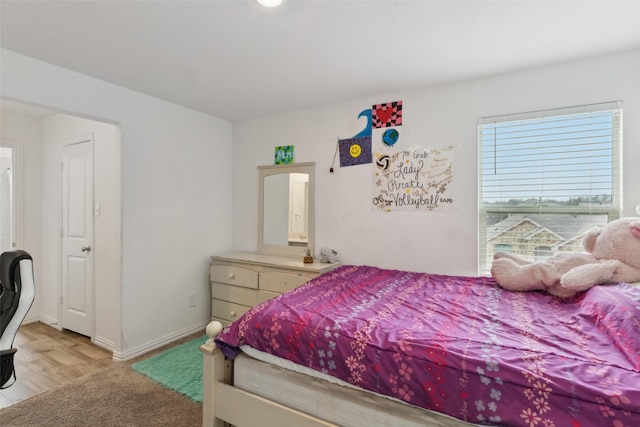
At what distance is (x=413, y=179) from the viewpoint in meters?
2.65

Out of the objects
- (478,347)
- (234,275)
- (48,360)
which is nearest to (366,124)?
(234,275)

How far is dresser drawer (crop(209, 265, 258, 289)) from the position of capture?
116 inches

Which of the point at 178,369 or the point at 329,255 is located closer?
the point at 178,369

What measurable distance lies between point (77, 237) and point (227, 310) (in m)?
1.69

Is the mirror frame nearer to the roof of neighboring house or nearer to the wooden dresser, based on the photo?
the wooden dresser

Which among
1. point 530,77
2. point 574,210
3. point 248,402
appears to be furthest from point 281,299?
point 530,77

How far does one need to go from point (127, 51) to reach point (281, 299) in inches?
73.8

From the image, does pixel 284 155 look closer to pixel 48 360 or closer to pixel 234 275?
pixel 234 275

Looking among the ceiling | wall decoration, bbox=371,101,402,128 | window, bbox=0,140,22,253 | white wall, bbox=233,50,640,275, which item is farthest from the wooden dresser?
window, bbox=0,140,22,253

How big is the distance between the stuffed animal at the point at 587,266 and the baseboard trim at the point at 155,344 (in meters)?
2.84

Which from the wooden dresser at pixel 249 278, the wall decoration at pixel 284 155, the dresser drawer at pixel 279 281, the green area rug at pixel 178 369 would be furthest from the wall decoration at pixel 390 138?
the green area rug at pixel 178 369

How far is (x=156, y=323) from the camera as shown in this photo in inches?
112

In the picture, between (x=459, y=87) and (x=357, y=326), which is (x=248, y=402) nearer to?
(x=357, y=326)

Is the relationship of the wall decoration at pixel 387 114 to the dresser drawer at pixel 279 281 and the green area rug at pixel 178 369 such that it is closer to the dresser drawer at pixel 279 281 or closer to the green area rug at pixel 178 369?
the dresser drawer at pixel 279 281
